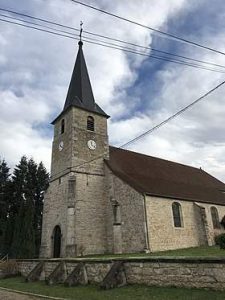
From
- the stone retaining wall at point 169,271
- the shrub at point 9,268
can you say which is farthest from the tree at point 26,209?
the stone retaining wall at point 169,271

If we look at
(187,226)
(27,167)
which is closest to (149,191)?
(187,226)

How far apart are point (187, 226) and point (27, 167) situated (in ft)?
85.7

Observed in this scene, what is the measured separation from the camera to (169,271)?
824cm

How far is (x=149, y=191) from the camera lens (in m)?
19.4

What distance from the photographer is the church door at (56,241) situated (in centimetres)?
2114

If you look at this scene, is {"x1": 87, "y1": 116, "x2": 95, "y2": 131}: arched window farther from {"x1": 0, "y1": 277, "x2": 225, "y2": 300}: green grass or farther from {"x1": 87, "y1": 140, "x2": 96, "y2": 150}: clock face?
{"x1": 0, "y1": 277, "x2": 225, "y2": 300}: green grass

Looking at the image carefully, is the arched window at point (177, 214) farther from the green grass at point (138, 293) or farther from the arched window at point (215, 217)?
the green grass at point (138, 293)

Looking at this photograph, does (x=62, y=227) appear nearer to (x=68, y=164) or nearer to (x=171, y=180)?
(x=68, y=164)

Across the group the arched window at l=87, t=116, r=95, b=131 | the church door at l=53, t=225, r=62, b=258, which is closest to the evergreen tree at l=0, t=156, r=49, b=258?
the church door at l=53, t=225, r=62, b=258

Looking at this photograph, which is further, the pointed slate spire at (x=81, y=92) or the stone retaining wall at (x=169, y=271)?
the pointed slate spire at (x=81, y=92)

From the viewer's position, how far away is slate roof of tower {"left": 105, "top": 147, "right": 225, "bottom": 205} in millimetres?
21219

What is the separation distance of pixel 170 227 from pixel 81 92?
14140 millimetres

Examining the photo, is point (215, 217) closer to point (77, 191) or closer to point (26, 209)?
point (77, 191)

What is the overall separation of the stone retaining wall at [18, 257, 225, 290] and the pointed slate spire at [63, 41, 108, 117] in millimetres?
16445
